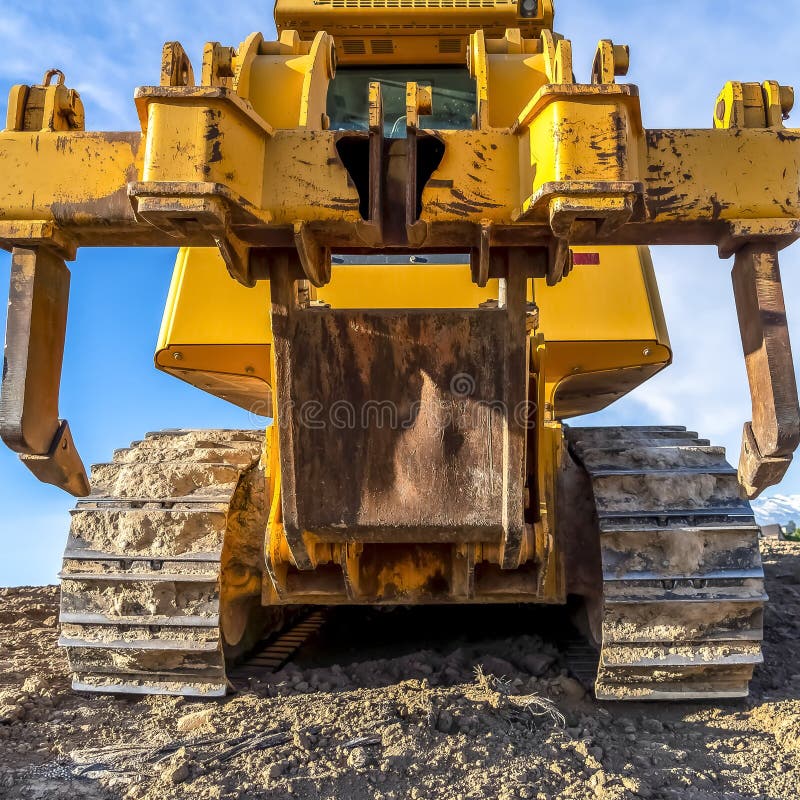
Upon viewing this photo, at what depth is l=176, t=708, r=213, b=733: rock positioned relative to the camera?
2.88 metres

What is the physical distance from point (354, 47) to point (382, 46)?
0.50ft

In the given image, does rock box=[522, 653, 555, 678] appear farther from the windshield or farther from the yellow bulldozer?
the windshield

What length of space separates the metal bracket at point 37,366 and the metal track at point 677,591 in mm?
1984

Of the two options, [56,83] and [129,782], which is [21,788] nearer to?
[129,782]

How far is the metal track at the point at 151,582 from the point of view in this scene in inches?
118

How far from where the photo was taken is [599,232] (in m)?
2.08

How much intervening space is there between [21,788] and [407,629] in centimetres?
232

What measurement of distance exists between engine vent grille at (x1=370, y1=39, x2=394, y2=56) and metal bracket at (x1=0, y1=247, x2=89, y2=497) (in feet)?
8.22

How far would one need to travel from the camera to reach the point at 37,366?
227 cm

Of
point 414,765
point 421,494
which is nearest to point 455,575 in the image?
point 421,494

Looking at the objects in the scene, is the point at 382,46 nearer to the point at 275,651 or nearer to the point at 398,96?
the point at 398,96

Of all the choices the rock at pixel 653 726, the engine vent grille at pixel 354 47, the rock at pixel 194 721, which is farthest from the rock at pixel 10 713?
the engine vent grille at pixel 354 47

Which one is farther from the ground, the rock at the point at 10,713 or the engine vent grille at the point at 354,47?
the engine vent grille at the point at 354,47

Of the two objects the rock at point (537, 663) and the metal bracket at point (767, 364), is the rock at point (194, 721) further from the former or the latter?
the metal bracket at point (767, 364)
